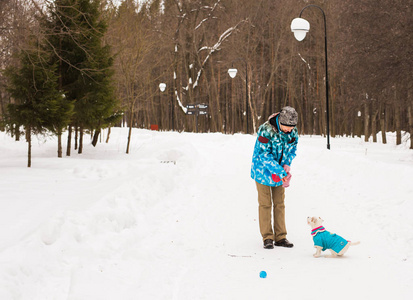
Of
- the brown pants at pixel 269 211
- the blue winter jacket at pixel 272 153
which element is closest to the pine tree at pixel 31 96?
the blue winter jacket at pixel 272 153

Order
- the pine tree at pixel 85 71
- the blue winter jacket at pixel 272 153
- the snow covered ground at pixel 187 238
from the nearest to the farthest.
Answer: the snow covered ground at pixel 187 238
the blue winter jacket at pixel 272 153
the pine tree at pixel 85 71

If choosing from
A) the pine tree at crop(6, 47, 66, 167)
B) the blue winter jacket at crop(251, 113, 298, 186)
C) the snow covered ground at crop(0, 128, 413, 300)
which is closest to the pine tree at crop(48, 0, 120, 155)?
the pine tree at crop(6, 47, 66, 167)

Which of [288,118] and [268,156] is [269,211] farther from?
[288,118]

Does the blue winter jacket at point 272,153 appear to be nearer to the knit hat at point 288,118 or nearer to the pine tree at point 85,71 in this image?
the knit hat at point 288,118

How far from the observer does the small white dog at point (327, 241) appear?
211 inches

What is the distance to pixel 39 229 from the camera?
5258mm

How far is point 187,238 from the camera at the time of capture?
21.1 feet

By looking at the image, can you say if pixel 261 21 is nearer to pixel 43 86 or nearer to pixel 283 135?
pixel 43 86

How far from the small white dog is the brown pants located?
690mm

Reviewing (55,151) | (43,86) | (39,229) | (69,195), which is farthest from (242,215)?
(55,151)

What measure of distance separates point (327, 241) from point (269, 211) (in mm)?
997

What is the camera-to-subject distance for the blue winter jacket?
5785 mm

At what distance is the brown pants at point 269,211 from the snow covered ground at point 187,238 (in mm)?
264

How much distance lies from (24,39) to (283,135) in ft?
28.1
